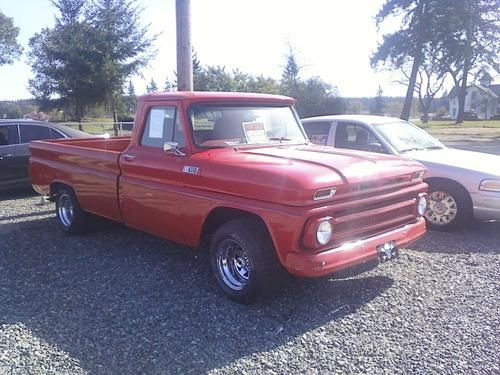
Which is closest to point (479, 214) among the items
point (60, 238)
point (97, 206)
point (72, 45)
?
point (97, 206)

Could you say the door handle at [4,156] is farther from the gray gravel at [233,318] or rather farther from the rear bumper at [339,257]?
the rear bumper at [339,257]

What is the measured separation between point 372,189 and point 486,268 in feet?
6.44

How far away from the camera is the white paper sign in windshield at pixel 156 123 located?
514 centimetres

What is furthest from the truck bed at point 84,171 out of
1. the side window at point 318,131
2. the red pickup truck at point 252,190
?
the side window at point 318,131

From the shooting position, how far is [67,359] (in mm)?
3422

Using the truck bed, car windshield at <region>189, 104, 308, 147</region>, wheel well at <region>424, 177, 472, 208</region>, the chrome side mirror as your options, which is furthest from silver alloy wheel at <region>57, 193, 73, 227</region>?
wheel well at <region>424, 177, 472, 208</region>

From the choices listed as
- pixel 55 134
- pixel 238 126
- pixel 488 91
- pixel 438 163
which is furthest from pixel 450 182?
pixel 488 91

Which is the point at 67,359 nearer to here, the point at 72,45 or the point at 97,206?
the point at 97,206

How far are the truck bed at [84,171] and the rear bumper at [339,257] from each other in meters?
2.69

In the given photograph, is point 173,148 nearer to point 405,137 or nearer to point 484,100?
point 405,137

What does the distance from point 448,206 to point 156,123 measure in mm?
4088

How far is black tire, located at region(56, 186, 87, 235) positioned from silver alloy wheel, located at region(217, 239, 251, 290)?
2.90m

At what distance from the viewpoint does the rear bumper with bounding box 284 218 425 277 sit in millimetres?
3740

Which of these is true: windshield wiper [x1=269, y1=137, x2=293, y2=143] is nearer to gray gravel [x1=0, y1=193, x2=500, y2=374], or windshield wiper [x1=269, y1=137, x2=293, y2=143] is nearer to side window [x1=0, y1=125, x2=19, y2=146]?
gray gravel [x1=0, y1=193, x2=500, y2=374]
